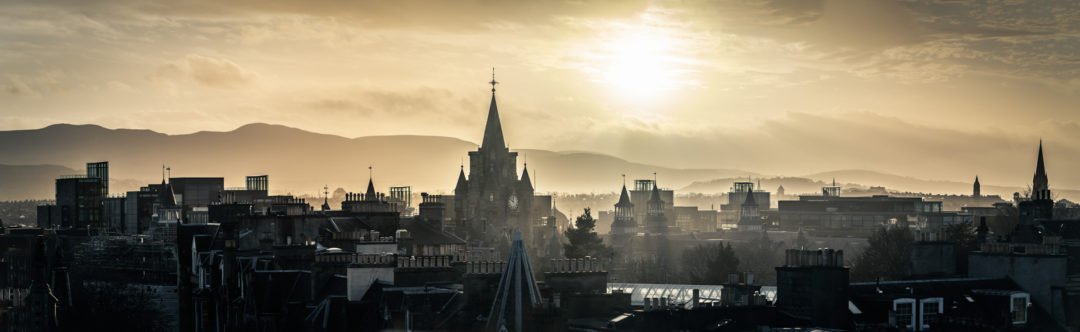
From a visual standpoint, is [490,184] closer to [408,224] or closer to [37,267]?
[408,224]

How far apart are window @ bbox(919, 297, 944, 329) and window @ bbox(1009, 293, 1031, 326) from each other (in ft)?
11.2

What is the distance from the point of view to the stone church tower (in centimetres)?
14950

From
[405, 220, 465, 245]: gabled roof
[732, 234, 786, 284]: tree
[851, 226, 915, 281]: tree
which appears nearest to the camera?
[405, 220, 465, 245]: gabled roof

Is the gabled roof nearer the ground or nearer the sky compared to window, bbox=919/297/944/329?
nearer the sky

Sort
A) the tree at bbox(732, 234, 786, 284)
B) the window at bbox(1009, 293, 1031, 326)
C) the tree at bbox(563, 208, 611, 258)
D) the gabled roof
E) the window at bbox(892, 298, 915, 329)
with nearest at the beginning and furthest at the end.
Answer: the window at bbox(892, 298, 915, 329) → the window at bbox(1009, 293, 1031, 326) → the gabled roof → the tree at bbox(563, 208, 611, 258) → the tree at bbox(732, 234, 786, 284)

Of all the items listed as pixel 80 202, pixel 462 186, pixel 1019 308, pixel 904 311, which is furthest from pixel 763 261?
A: pixel 904 311

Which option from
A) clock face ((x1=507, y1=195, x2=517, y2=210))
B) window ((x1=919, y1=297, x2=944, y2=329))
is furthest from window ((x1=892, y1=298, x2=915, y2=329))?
clock face ((x1=507, y1=195, x2=517, y2=210))

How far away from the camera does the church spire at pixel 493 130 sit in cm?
15200

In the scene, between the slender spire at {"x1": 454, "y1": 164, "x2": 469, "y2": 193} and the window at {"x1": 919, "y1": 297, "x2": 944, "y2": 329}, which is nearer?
the window at {"x1": 919, "y1": 297, "x2": 944, "y2": 329}

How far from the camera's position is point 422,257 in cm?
5625

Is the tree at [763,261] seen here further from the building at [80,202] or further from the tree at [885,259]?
the building at [80,202]

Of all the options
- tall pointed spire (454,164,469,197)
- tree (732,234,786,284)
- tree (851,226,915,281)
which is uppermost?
tall pointed spire (454,164,469,197)

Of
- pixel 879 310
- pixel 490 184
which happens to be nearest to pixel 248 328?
pixel 879 310

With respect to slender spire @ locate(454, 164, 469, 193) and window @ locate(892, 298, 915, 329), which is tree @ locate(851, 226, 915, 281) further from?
slender spire @ locate(454, 164, 469, 193)
